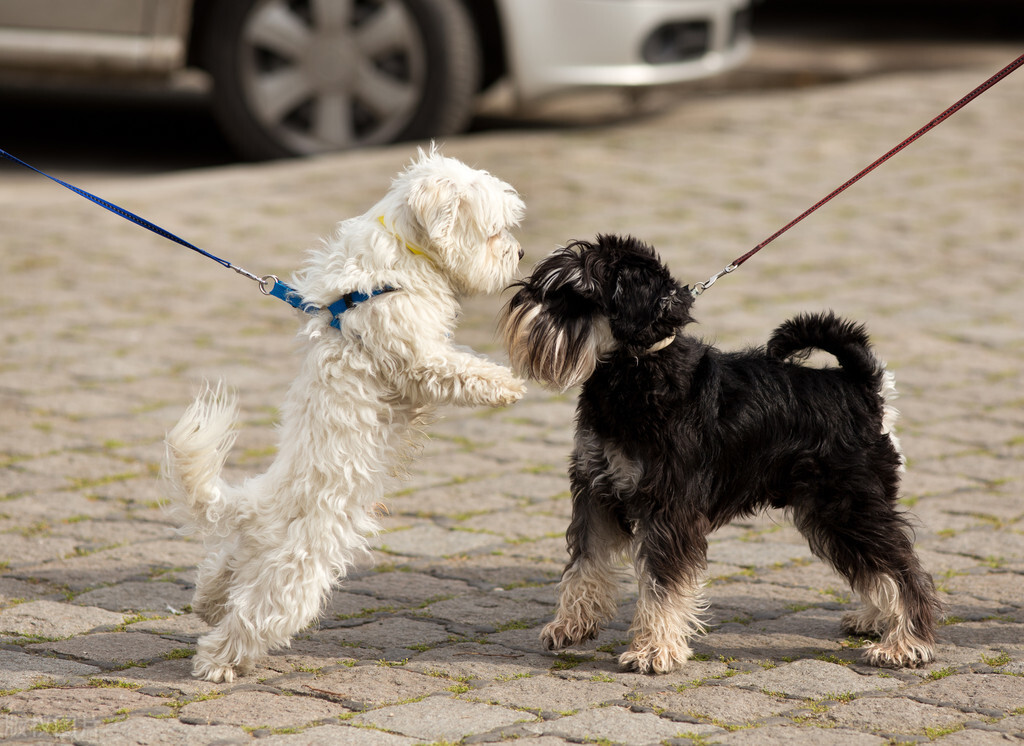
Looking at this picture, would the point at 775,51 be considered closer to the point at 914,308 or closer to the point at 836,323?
the point at 914,308

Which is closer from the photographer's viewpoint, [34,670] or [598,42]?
[34,670]

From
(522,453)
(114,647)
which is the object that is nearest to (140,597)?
(114,647)

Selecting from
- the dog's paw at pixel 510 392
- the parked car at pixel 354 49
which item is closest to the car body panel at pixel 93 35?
the parked car at pixel 354 49

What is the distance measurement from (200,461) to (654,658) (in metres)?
1.49

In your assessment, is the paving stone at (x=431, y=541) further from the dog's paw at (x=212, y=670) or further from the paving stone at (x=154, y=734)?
the paving stone at (x=154, y=734)

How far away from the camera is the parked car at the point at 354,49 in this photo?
30.0 ft

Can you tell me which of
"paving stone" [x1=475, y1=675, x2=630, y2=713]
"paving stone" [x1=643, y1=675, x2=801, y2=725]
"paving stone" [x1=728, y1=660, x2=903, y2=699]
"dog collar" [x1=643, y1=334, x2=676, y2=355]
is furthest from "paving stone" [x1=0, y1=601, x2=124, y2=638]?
"paving stone" [x1=728, y1=660, x2=903, y2=699]

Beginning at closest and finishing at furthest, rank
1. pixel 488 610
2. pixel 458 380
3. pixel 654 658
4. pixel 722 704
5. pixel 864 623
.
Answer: pixel 722 704, pixel 458 380, pixel 654 658, pixel 864 623, pixel 488 610

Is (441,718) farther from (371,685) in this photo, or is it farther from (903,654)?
(903,654)

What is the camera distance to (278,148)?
980 centimetres

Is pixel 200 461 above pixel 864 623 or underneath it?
above

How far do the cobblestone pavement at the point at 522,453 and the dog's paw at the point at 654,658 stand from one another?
0.08 meters

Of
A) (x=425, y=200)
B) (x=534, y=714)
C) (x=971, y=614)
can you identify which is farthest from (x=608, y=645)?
(x=425, y=200)

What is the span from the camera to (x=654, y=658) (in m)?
3.86
